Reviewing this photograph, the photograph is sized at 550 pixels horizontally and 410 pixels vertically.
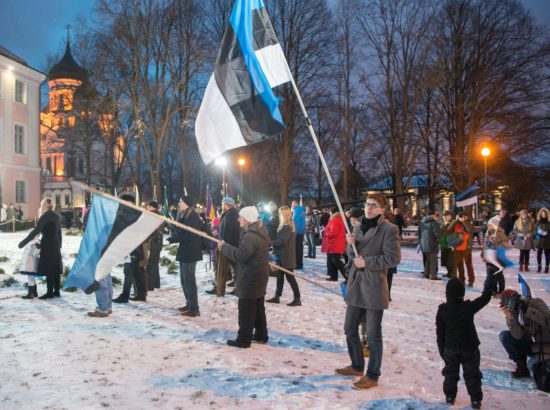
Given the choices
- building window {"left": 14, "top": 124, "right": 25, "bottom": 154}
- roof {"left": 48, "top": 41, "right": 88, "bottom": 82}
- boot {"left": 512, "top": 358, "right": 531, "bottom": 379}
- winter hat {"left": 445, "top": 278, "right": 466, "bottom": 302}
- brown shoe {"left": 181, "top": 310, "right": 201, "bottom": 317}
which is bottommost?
boot {"left": 512, "top": 358, "right": 531, "bottom": 379}

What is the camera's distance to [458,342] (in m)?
4.63

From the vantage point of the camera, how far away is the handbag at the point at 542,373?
5.00m

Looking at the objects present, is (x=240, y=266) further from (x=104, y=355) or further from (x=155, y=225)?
(x=104, y=355)

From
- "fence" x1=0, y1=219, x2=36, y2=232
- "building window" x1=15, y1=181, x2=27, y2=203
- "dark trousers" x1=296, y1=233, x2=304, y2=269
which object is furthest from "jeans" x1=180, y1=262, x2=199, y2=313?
"building window" x1=15, y1=181, x2=27, y2=203

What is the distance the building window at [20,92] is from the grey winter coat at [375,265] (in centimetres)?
3911

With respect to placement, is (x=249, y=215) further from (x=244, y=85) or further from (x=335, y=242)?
(x=335, y=242)

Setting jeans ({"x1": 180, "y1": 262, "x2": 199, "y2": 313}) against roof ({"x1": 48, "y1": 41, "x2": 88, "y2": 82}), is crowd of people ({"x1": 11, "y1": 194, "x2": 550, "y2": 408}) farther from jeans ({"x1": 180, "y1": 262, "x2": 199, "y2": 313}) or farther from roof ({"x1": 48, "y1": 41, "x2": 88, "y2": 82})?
roof ({"x1": 48, "y1": 41, "x2": 88, "y2": 82})

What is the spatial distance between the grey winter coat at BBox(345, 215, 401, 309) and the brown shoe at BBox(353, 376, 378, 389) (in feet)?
2.55

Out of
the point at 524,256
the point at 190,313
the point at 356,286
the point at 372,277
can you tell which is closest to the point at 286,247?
the point at 190,313

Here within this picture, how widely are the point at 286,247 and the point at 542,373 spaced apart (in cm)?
497

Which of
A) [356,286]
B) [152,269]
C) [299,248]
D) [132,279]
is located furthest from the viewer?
[299,248]

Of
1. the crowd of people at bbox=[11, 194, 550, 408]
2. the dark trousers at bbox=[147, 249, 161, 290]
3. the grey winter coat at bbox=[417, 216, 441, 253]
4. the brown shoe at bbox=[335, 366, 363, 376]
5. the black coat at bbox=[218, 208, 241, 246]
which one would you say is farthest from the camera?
the grey winter coat at bbox=[417, 216, 441, 253]

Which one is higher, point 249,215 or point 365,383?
point 249,215

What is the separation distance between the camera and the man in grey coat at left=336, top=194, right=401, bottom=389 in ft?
16.3
